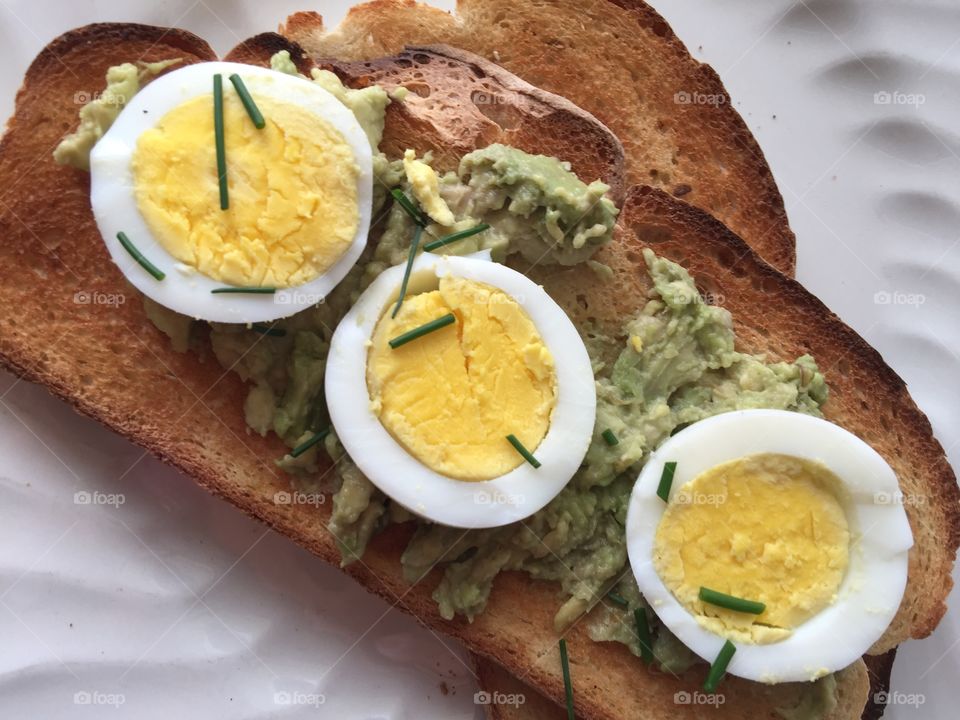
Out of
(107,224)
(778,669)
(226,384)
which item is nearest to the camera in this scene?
(107,224)

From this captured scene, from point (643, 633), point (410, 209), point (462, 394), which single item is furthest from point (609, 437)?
point (410, 209)

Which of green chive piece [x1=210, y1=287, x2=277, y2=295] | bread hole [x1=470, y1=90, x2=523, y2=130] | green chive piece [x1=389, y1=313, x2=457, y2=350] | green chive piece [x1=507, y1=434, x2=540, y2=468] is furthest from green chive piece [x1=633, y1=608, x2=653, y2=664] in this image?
bread hole [x1=470, y1=90, x2=523, y2=130]

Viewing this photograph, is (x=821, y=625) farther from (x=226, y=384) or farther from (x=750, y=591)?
(x=226, y=384)

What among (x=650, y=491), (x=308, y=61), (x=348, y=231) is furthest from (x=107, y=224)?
(x=650, y=491)

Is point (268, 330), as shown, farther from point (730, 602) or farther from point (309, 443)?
point (730, 602)

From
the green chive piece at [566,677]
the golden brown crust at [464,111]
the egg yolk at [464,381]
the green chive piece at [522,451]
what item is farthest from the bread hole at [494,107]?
the green chive piece at [566,677]

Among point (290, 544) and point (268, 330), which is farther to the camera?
point (290, 544)
